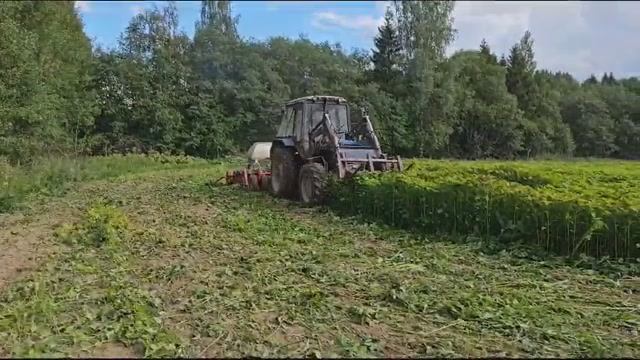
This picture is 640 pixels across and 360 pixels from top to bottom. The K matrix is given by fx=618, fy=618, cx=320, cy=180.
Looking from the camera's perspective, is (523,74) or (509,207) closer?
(509,207)

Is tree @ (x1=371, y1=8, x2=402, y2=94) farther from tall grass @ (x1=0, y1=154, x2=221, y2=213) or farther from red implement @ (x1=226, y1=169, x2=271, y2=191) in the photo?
red implement @ (x1=226, y1=169, x2=271, y2=191)

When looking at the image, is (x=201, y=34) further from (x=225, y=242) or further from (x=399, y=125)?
(x=225, y=242)

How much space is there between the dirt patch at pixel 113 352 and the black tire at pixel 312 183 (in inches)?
294

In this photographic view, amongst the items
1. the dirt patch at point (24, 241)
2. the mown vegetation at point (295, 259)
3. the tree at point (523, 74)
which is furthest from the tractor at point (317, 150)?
the tree at point (523, 74)

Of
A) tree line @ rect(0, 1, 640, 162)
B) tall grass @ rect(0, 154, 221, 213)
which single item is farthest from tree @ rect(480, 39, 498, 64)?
tall grass @ rect(0, 154, 221, 213)

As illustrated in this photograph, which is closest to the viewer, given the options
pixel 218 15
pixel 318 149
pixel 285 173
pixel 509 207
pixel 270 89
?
pixel 509 207

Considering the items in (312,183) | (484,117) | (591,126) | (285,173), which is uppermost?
(484,117)

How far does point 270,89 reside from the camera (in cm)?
3247

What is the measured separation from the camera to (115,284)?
570 centimetres

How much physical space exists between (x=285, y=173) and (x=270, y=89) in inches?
791

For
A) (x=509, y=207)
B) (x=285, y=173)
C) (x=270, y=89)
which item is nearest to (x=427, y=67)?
(x=270, y=89)

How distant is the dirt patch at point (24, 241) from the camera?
6459mm

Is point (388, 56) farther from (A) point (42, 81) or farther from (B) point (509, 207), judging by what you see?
(B) point (509, 207)

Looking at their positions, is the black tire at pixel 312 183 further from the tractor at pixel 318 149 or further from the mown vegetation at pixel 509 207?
the mown vegetation at pixel 509 207
